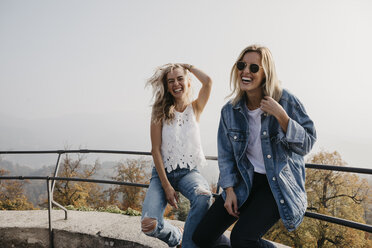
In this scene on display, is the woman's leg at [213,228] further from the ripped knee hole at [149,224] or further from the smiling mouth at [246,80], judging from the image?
the smiling mouth at [246,80]

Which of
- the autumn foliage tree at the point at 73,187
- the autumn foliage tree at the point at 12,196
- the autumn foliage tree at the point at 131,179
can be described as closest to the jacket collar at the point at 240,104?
the autumn foliage tree at the point at 73,187

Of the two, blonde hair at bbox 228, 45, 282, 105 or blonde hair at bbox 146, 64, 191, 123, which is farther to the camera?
blonde hair at bbox 146, 64, 191, 123

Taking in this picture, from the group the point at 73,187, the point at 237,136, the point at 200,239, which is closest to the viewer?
the point at 200,239

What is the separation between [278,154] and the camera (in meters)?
1.99

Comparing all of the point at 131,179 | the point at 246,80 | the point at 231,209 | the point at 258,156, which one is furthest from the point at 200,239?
the point at 131,179

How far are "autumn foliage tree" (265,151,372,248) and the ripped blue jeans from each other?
76.4 ft

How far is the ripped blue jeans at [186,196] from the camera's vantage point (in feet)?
7.39

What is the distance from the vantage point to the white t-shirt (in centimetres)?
212

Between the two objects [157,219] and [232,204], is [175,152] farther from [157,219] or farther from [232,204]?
[232,204]

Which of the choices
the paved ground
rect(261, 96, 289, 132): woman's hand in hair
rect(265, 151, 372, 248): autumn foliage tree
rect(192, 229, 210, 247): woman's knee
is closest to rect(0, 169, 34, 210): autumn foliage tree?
rect(265, 151, 372, 248): autumn foliage tree

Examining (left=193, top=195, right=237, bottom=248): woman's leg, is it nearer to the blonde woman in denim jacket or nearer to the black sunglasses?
the blonde woman in denim jacket

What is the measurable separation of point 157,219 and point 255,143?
1093 mm

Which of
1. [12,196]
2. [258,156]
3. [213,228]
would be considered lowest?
[12,196]

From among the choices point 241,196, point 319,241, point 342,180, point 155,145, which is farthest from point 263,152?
point 342,180
